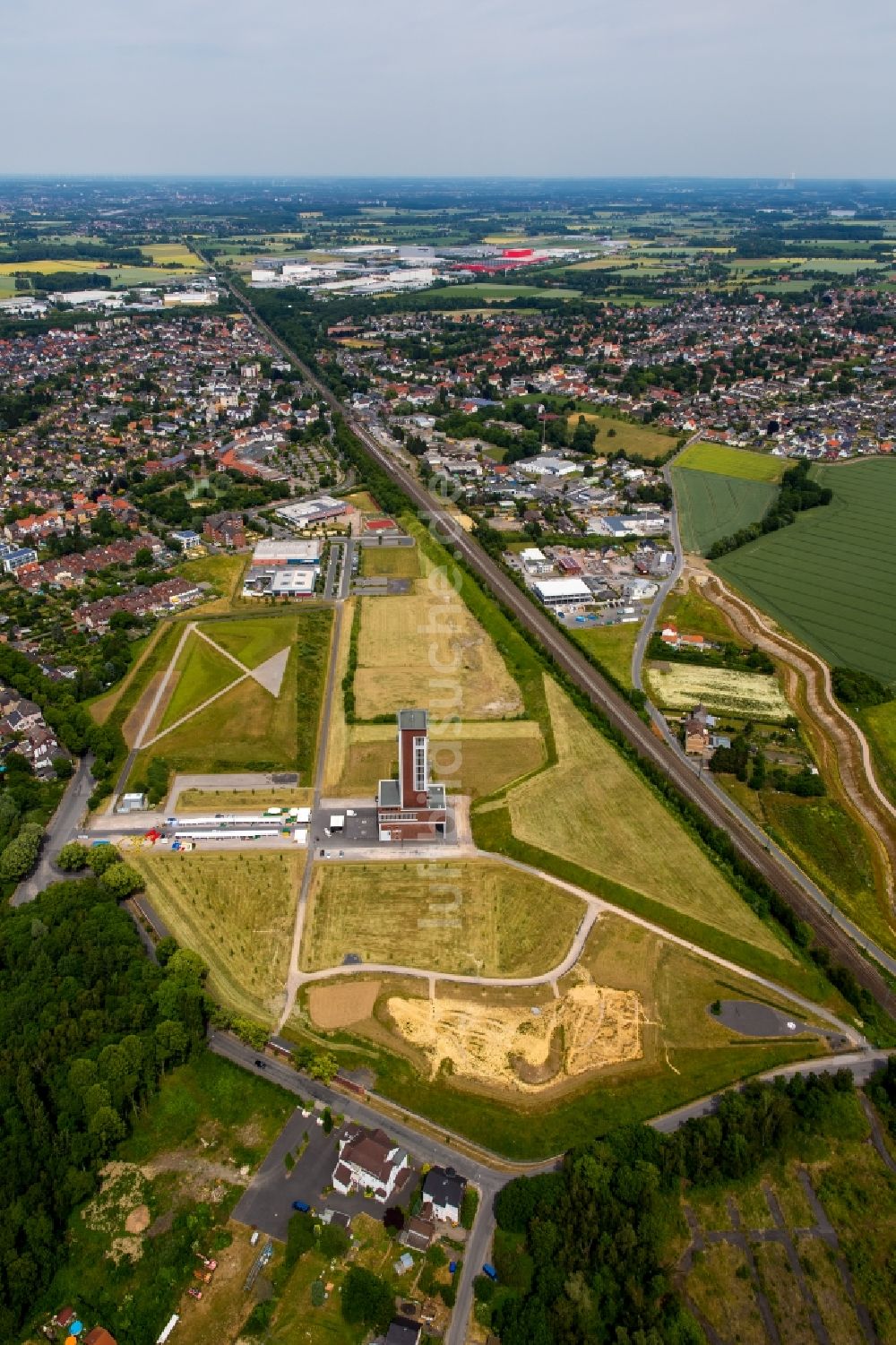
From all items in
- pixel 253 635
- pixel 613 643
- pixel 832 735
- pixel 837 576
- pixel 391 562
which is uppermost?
pixel 391 562

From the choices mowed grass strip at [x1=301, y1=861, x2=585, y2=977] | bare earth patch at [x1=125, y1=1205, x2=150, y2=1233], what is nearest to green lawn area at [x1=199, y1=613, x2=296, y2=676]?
mowed grass strip at [x1=301, y1=861, x2=585, y2=977]

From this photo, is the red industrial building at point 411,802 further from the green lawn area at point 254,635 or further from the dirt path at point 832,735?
the dirt path at point 832,735

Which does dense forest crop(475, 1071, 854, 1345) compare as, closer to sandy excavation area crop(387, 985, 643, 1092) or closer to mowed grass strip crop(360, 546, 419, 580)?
sandy excavation area crop(387, 985, 643, 1092)

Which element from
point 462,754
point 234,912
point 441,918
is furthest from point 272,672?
point 441,918

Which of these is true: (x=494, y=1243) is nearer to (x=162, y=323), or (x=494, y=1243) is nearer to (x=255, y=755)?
(x=255, y=755)

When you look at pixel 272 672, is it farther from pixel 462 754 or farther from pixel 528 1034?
pixel 528 1034

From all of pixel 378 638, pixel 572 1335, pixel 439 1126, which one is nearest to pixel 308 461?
pixel 378 638
